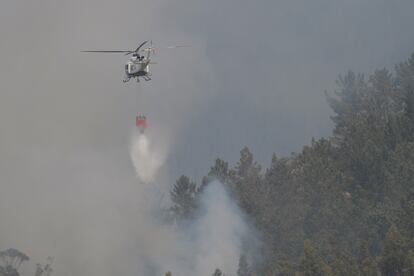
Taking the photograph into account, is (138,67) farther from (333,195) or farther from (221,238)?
(221,238)

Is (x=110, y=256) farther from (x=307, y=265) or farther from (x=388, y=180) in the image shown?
(x=307, y=265)

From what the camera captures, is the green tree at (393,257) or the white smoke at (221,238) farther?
the white smoke at (221,238)

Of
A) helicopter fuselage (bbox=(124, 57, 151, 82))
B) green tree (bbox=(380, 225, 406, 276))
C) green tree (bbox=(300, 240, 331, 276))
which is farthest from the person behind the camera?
helicopter fuselage (bbox=(124, 57, 151, 82))

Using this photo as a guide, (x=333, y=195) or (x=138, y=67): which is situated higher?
(x=333, y=195)

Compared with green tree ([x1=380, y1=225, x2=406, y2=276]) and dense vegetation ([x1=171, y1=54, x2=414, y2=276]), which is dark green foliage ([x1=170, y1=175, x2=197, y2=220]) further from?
green tree ([x1=380, y1=225, x2=406, y2=276])

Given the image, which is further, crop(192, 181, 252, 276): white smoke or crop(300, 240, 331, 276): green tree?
crop(192, 181, 252, 276): white smoke

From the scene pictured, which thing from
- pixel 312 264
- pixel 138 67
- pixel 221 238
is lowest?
pixel 312 264

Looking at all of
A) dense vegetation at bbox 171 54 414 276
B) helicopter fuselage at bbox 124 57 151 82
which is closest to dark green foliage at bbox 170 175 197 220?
dense vegetation at bbox 171 54 414 276

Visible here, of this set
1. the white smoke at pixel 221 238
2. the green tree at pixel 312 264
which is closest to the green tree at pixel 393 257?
the green tree at pixel 312 264

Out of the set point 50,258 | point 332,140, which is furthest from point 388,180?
point 50,258

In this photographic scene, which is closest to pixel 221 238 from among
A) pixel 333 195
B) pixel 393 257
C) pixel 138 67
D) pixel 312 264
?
pixel 333 195

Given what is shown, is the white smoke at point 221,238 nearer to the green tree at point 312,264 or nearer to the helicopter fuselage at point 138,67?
the helicopter fuselage at point 138,67

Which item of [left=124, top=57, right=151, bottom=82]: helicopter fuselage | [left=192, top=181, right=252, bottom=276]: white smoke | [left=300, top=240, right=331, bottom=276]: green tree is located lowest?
[left=300, top=240, right=331, bottom=276]: green tree

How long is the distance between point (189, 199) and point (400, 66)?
158ft
